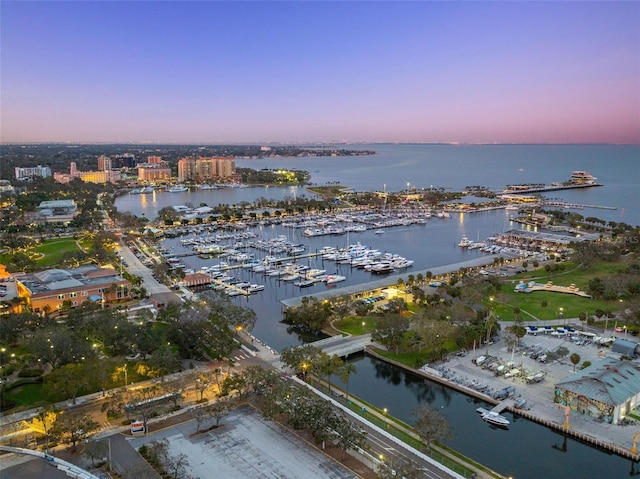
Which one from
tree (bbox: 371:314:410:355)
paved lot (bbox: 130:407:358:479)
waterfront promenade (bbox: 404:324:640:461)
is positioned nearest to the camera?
paved lot (bbox: 130:407:358:479)

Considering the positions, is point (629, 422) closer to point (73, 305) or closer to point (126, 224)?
point (73, 305)

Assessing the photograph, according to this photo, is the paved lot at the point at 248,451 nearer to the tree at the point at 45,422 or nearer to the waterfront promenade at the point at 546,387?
the tree at the point at 45,422

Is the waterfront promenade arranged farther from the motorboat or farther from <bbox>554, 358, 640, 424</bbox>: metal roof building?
the motorboat

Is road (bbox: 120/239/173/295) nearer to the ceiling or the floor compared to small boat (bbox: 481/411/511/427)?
nearer to the ceiling

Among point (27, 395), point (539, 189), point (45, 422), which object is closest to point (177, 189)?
point (539, 189)

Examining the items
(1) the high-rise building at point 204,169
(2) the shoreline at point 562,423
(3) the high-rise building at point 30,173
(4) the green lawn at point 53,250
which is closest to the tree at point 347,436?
(2) the shoreline at point 562,423

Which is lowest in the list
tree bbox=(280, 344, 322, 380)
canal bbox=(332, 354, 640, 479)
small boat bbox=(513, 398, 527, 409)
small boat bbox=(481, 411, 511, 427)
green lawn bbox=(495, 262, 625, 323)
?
canal bbox=(332, 354, 640, 479)

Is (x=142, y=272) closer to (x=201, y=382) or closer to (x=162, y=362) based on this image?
(x=162, y=362)

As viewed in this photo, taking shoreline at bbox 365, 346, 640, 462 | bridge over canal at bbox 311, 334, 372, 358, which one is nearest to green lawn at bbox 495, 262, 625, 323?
bridge over canal at bbox 311, 334, 372, 358
